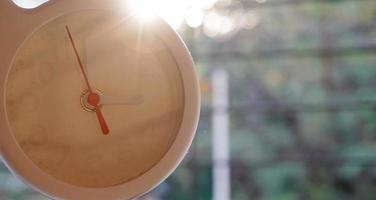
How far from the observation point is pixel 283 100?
1.49 meters

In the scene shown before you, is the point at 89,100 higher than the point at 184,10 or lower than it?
lower

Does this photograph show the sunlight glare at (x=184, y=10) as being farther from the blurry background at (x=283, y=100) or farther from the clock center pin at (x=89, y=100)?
the clock center pin at (x=89, y=100)

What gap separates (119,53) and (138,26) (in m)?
0.04

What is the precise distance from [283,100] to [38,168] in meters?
1.02

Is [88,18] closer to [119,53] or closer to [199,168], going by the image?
[119,53]

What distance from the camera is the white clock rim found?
574 millimetres

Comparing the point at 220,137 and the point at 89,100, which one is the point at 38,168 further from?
the point at 220,137

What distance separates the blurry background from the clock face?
32.4 inches

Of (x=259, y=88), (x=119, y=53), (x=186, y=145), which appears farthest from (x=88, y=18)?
(x=259, y=88)

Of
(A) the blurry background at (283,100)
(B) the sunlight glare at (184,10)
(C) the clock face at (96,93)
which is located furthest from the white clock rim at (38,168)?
(A) the blurry background at (283,100)

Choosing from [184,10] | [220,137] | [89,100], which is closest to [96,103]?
[89,100]

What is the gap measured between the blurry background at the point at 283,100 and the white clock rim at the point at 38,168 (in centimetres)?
83

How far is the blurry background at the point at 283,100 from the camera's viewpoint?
146 centimetres

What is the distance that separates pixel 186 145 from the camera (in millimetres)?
601
